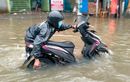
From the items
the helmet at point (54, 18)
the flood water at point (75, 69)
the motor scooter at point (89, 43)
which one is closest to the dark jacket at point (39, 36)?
the helmet at point (54, 18)

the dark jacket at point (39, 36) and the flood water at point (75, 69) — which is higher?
the dark jacket at point (39, 36)

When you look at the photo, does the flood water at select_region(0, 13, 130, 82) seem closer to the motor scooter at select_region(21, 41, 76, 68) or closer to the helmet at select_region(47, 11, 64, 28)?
the motor scooter at select_region(21, 41, 76, 68)

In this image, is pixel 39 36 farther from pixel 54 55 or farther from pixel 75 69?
pixel 75 69

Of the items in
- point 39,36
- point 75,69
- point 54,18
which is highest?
point 54,18

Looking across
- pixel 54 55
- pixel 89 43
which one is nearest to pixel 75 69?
pixel 54 55

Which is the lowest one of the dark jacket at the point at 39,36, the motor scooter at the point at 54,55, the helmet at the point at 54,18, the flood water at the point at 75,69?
the flood water at the point at 75,69

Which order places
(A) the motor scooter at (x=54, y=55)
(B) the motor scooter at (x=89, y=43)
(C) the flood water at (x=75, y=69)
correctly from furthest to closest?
(B) the motor scooter at (x=89, y=43)
(A) the motor scooter at (x=54, y=55)
(C) the flood water at (x=75, y=69)

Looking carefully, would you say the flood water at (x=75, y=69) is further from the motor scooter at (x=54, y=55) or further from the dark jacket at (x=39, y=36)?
the dark jacket at (x=39, y=36)

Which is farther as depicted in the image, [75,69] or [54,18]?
[75,69]

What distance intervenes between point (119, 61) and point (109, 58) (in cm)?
31

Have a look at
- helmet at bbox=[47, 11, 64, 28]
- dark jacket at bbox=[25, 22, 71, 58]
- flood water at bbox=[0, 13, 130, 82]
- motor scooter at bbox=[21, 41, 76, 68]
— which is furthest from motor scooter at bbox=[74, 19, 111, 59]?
dark jacket at bbox=[25, 22, 71, 58]

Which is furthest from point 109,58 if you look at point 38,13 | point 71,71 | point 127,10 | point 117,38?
point 38,13

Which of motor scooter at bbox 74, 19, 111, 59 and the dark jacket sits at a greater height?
the dark jacket

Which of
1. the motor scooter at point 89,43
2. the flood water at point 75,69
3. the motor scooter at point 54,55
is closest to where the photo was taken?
the flood water at point 75,69
